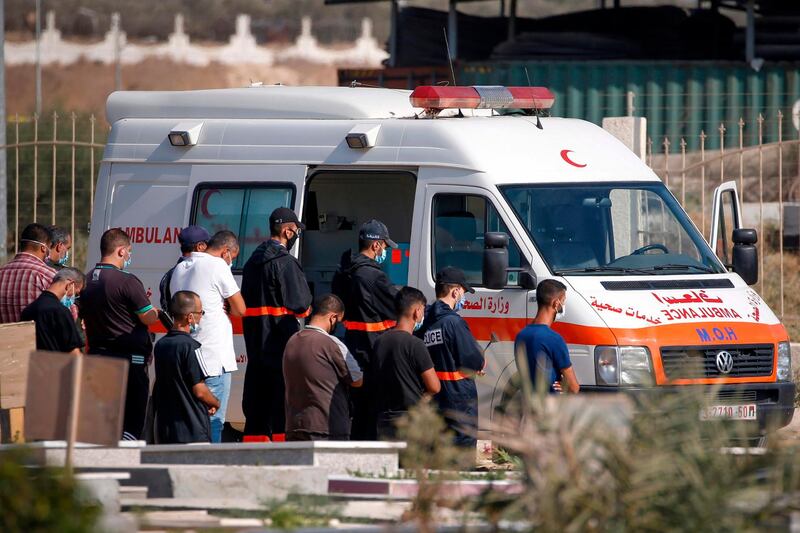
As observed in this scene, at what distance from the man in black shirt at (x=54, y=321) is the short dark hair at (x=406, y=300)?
1954mm

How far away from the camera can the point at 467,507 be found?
4.72 m

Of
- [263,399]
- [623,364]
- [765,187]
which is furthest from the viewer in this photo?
[765,187]

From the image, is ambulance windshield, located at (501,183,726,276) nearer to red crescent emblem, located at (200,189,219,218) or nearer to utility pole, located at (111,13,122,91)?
red crescent emblem, located at (200,189,219,218)

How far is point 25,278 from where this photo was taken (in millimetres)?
8594

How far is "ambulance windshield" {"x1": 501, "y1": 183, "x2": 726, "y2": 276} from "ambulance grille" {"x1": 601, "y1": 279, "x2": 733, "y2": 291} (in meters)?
0.13

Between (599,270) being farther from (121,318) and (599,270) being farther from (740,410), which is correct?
(121,318)

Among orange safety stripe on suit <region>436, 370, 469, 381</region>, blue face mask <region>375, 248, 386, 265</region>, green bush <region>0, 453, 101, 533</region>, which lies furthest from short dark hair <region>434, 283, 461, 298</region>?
green bush <region>0, 453, 101, 533</region>

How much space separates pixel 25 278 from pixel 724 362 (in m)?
4.45

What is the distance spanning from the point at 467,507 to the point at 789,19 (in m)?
18.5

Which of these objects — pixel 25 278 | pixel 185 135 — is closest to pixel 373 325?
pixel 185 135

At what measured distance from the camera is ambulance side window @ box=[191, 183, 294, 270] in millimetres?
9359

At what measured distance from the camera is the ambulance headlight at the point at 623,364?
25.9ft

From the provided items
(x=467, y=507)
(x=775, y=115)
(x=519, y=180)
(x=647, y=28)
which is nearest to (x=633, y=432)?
(x=467, y=507)

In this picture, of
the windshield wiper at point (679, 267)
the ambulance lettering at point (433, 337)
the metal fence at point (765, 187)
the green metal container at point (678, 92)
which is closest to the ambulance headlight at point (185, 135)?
the ambulance lettering at point (433, 337)
